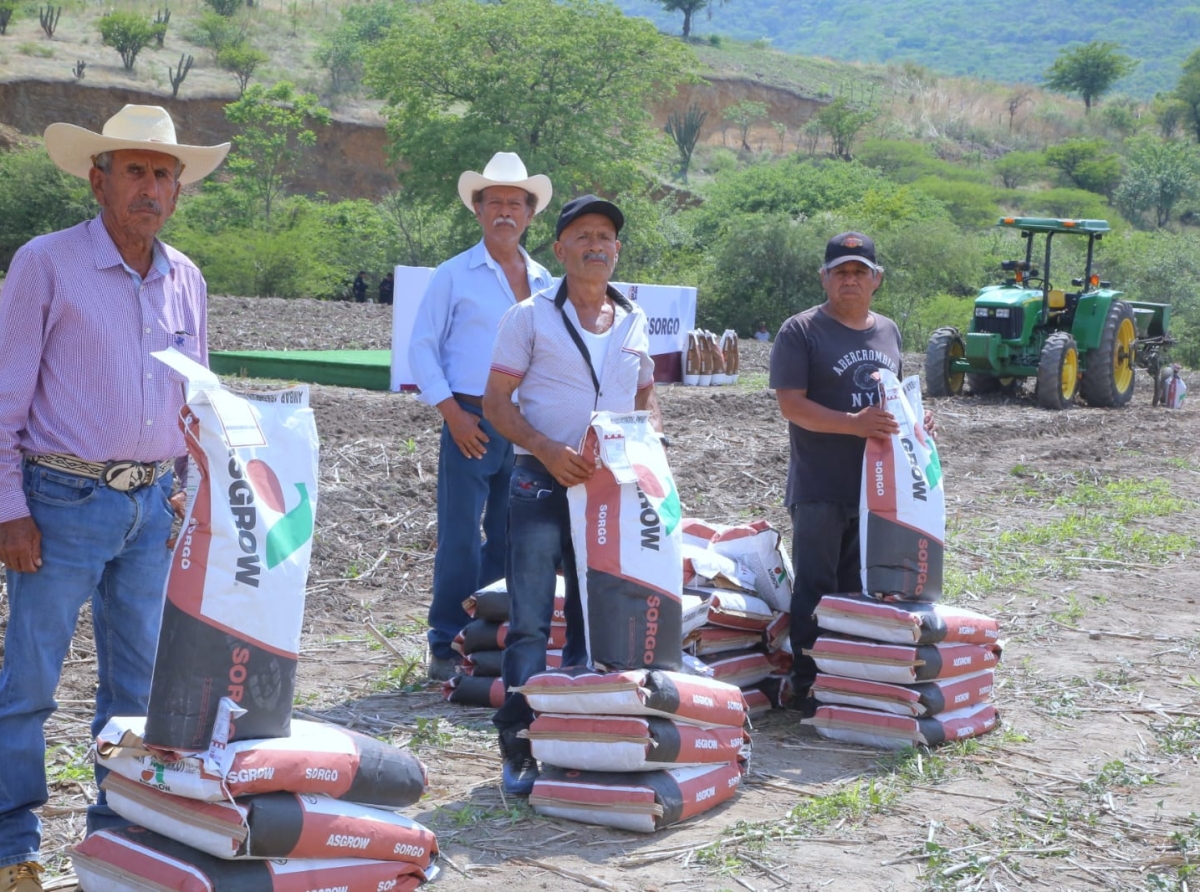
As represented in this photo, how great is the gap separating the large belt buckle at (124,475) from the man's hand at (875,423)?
9.14 ft

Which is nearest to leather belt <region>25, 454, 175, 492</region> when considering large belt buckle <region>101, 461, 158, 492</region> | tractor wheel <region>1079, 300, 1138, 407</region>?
large belt buckle <region>101, 461, 158, 492</region>

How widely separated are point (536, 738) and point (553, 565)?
60 cm

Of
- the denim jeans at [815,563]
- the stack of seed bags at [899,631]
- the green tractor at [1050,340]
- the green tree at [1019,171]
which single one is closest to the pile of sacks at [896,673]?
the stack of seed bags at [899,631]

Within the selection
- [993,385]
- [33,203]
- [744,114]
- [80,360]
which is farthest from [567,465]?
[744,114]

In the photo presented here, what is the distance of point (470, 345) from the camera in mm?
5484

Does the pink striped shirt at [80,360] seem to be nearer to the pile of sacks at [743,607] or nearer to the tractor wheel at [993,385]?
the pile of sacks at [743,607]

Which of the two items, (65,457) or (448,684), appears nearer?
(65,457)

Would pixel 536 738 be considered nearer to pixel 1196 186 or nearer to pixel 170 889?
pixel 170 889

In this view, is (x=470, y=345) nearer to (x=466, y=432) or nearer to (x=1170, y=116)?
(x=466, y=432)

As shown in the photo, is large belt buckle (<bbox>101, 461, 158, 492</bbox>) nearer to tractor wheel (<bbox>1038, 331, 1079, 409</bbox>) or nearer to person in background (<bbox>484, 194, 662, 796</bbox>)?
person in background (<bbox>484, 194, 662, 796</bbox>)

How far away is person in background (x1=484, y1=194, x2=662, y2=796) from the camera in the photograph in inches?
174

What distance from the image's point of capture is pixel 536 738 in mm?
4281

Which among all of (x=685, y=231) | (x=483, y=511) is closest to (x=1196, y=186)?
(x=685, y=231)

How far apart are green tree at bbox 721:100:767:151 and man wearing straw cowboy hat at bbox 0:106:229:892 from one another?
73.5m
